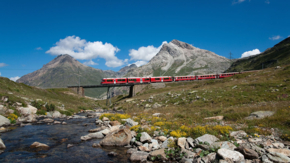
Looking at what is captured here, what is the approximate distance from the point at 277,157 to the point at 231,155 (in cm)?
176

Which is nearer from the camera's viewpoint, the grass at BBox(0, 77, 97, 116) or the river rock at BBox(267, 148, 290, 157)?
the river rock at BBox(267, 148, 290, 157)

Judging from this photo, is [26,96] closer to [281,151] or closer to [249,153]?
[249,153]

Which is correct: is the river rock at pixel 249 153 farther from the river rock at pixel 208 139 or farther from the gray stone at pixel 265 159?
the river rock at pixel 208 139

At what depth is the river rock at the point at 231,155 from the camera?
21.1 ft

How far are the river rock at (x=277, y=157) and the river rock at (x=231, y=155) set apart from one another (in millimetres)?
1088

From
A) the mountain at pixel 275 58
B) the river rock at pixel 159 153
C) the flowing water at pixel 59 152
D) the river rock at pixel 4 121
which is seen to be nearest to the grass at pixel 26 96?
the river rock at pixel 4 121

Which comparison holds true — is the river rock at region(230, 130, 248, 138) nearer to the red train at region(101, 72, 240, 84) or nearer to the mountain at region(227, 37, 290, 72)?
the red train at region(101, 72, 240, 84)

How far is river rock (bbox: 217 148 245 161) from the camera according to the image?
6425 mm

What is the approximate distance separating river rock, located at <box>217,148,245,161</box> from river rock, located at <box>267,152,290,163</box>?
1.09 meters

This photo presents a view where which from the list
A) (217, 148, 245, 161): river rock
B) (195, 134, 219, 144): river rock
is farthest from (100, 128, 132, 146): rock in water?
(217, 148, 245, 161): river rock

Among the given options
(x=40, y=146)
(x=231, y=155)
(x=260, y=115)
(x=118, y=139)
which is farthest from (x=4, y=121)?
(x=260, y=115)

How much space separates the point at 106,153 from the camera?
970 centimetres

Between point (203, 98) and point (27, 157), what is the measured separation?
2352cm

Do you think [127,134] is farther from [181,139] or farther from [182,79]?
[182,79]
